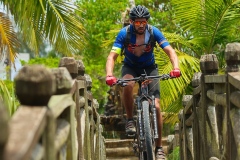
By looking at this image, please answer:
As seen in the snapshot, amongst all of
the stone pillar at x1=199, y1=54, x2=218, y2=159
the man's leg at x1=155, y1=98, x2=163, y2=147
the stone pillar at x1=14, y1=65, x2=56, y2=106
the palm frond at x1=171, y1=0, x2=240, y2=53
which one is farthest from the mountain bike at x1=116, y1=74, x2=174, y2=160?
the palm frond at x1=171, y1=0, x2=240, y2=53

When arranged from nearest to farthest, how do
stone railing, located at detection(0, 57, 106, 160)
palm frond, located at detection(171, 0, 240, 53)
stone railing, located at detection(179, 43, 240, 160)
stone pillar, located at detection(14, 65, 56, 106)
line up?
stone railing, located at detection(0, 57, 106, 160), stone pillar, located at detection(14, 65, 56, 106), stone railing, located at detection(179, 43, 240, 160), palm frond, located at detection(171, 0, 240, 53)

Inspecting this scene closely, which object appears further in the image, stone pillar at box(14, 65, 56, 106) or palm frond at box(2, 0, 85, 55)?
palm frond at box(2, 0, 85, 55)

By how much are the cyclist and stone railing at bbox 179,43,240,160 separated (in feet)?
1.27

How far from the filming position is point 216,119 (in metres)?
5.93

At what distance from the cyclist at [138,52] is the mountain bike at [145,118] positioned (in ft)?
0.54

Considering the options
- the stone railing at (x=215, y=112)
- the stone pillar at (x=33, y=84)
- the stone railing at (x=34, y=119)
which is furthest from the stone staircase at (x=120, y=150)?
the stone pillar at (x=33, y=84)

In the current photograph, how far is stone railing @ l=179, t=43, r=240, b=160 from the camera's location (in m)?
5.03

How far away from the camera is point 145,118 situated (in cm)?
637

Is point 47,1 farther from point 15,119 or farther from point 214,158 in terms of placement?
point 15,119

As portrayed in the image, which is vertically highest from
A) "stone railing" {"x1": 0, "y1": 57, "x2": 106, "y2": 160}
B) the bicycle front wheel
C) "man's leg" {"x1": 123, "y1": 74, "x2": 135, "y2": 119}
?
"stone railing" {"x1": 0, "y1": 57, "x2": 106, "y2": 160}

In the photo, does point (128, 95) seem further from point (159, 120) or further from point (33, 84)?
point (33, 84)

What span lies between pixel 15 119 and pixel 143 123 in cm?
377

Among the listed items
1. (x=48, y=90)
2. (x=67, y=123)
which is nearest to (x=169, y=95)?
(x=67, y=123)

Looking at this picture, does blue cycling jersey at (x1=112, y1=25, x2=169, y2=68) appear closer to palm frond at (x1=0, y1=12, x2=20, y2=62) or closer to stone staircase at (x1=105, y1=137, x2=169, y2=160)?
palm frond at (x1=0, y1=12, x2=20, y2=62)
